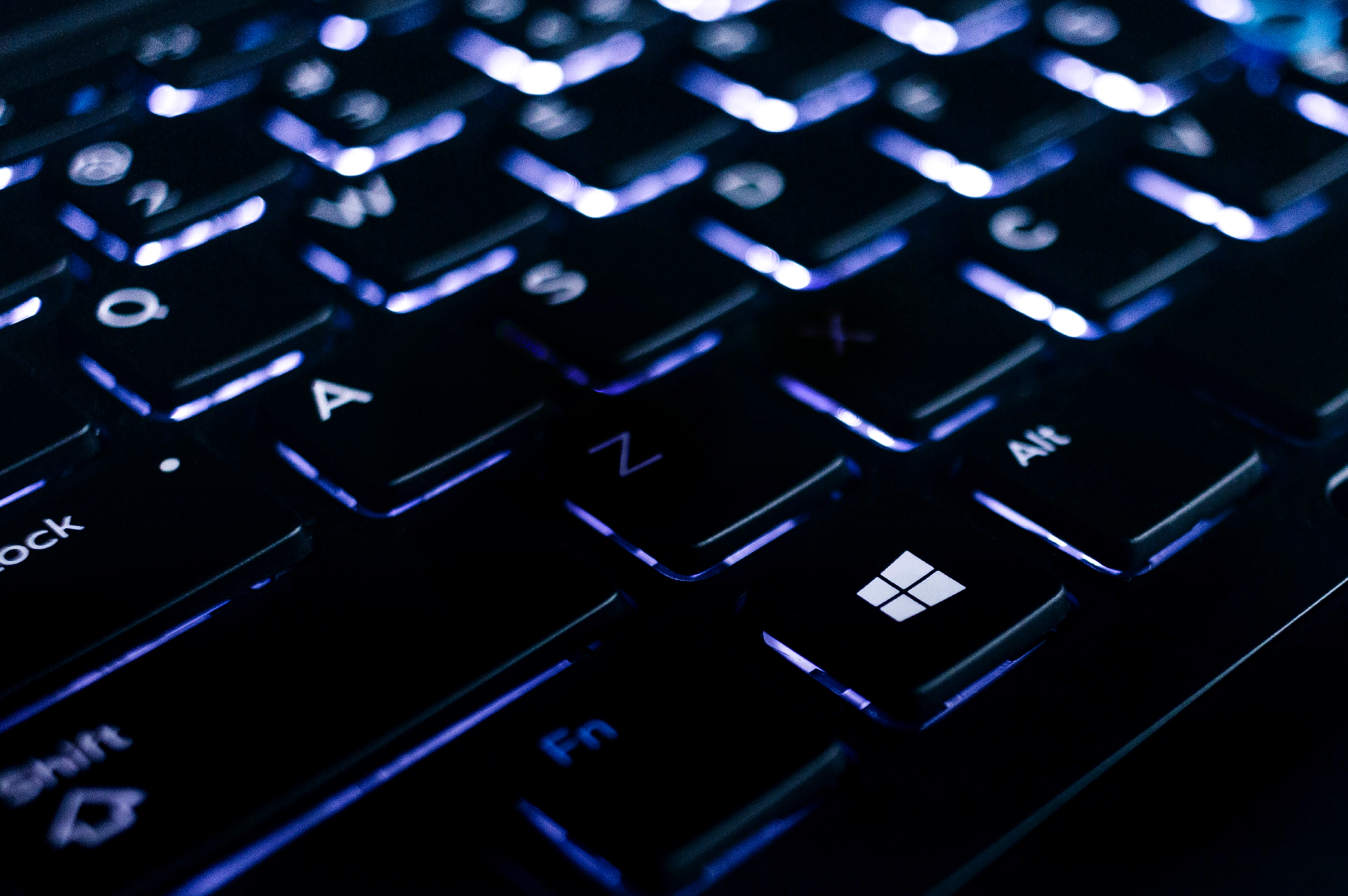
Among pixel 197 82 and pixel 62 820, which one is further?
pixel 197 82

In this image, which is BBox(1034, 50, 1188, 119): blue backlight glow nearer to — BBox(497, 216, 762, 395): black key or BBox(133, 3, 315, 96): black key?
BBox(497, 216, 762, 395): black key

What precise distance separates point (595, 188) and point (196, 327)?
163mm

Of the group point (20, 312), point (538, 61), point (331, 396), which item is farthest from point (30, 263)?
point (538, 61)

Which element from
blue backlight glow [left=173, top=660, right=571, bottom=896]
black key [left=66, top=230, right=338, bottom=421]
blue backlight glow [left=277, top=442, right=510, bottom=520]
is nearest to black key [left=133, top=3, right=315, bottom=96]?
black key [left=66, top=230, right=338, bottom=421]

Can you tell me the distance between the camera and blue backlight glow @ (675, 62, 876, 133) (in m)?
0.58

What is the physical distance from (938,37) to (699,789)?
41cm

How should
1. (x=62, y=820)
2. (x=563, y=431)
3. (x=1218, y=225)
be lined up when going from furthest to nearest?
1. (x=1218, y=225)
2. (x=563, y=431)
3. (x=62, y=820)

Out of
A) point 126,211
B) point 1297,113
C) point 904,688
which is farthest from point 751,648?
point 1297,113

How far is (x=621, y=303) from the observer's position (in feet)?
1.54

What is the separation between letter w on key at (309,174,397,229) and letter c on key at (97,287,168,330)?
2.7 inches

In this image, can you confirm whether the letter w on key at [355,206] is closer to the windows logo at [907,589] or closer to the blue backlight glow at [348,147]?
the blue backlight glow at [348,147]

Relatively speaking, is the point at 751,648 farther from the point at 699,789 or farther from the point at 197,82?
the point at 197,82

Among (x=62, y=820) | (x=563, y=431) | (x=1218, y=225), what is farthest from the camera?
(x=1218, y=225)

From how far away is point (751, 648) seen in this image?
0.37 metres
